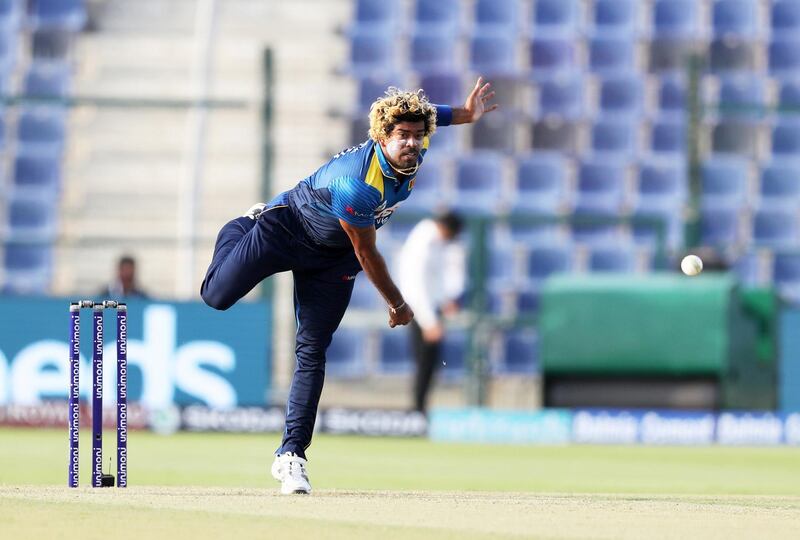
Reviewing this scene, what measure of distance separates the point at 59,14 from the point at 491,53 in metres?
4.96

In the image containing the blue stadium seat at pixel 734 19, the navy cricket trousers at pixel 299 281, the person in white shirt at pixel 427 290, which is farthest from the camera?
the blue stadium seat at pixel 734 19

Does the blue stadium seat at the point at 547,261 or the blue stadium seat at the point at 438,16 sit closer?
the blue stadium seat at the point at 547,261

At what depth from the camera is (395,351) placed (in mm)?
16188

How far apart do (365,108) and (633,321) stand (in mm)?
6024

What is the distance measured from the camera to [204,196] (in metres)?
17.5

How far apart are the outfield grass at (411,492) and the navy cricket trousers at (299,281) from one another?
38cm

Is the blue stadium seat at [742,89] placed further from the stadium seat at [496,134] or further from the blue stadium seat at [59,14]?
the blue stadium seat at [59,14]

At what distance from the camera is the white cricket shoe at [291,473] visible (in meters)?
6.72

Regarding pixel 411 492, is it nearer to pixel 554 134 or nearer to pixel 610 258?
pixel 610 258

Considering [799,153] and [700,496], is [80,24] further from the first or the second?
[700,496]

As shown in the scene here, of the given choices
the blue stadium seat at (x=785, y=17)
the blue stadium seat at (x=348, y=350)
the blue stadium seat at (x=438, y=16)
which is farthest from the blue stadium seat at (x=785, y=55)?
the blue stadium seat at (x=348, y=350)

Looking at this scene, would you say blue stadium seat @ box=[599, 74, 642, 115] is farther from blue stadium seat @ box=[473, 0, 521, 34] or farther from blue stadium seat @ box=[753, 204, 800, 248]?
blue stadium seat @ box=[753, 204, 800, 248]

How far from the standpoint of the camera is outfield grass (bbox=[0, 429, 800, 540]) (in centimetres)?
551

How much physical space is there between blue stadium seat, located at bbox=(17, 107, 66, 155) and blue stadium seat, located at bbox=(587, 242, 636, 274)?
5.92 m
